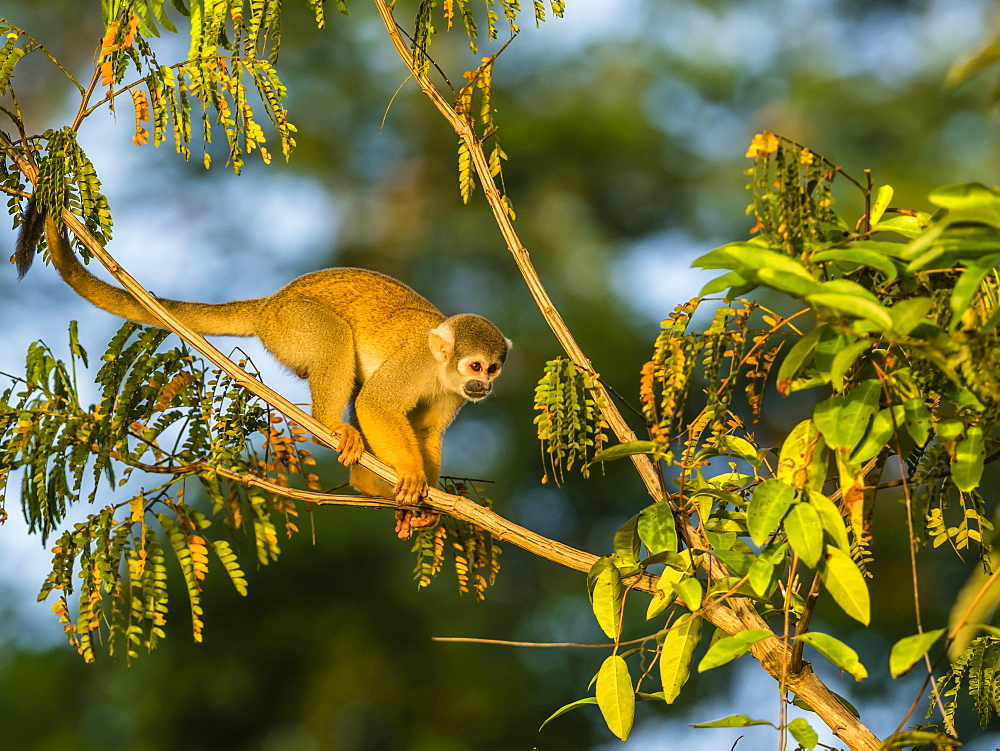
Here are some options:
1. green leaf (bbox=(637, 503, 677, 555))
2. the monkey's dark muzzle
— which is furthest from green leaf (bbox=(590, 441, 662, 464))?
the monkey's dark muzzle

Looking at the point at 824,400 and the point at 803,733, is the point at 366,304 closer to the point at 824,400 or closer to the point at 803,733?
the point at 824,400

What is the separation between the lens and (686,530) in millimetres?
1938

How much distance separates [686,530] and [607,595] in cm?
26

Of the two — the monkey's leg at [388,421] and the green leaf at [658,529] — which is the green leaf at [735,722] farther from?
the monkey's leg at [388,421]

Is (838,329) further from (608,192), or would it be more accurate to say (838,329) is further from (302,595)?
(608,192)

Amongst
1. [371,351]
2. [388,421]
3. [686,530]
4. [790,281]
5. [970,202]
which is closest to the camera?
[970,202]

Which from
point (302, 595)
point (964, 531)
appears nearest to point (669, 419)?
point (964, 531)

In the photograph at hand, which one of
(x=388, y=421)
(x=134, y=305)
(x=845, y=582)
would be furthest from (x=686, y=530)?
(x=134, y=305)

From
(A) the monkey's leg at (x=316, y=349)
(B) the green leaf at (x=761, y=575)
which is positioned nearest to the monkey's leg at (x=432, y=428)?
(A) the monkey's leg at (x=316, y=349)

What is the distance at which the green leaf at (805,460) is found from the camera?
1.56 m

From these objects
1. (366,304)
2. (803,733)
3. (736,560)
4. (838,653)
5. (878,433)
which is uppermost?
(366,304)

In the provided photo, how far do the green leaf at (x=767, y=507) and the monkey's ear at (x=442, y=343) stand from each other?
8.24ft

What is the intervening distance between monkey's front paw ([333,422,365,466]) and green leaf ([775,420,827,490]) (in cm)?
172

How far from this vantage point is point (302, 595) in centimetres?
946
